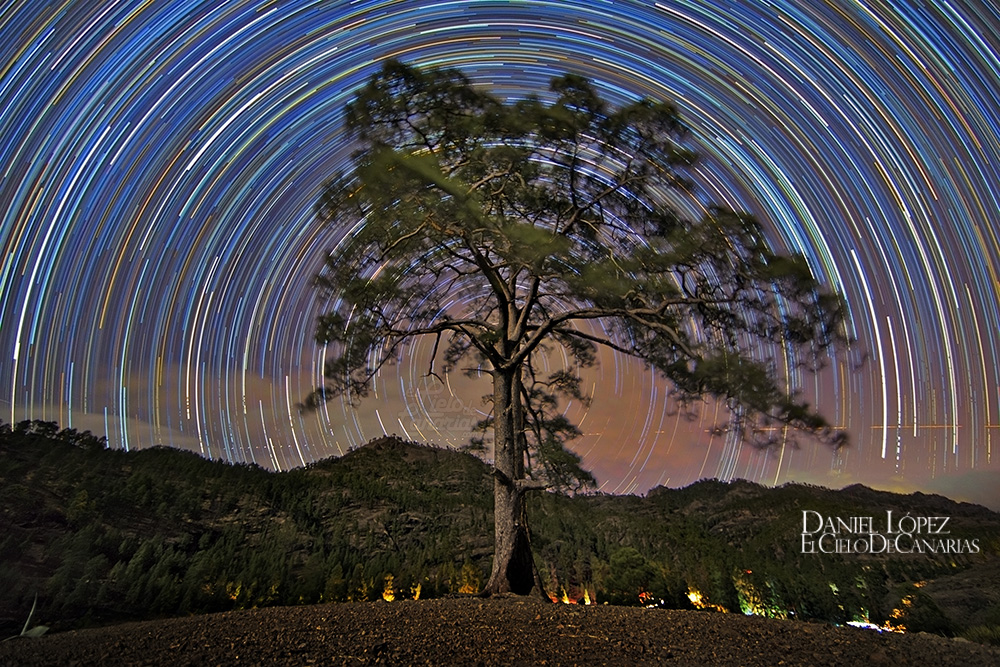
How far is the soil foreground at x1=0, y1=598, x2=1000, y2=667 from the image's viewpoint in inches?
145

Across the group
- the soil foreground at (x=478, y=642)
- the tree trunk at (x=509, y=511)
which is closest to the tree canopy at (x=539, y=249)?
the tree trunk at (x=509, y=511)

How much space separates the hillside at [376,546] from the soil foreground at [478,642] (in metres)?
2.16

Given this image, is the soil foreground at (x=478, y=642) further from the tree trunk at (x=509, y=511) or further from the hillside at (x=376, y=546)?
the tree trunk at (x=509, y=511)

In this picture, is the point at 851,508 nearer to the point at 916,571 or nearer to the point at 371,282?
the point at 916,571

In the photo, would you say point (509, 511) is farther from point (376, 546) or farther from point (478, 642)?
point (376, 546)

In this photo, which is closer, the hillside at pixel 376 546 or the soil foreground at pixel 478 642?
the soil foreground at pixel 478 642

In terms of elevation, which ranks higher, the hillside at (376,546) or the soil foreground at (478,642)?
the hillside at (376,546)

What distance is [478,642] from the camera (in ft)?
14.2

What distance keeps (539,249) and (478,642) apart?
4572 mm

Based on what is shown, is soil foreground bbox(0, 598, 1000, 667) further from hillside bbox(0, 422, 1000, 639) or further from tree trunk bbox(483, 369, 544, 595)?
tree trunk bbox(483, 369, 544, 595)

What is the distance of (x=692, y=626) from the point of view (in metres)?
5.25

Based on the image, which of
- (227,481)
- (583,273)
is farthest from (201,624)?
(227,481)

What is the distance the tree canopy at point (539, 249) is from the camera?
272 inches

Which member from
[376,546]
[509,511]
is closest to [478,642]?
[509,511]
